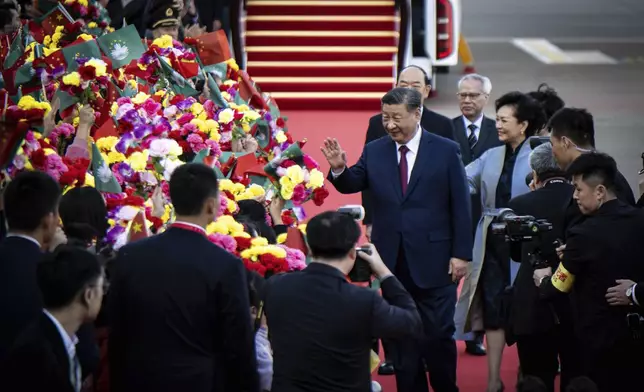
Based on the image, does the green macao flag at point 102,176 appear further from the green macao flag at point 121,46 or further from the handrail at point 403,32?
the handrail at point 403,32

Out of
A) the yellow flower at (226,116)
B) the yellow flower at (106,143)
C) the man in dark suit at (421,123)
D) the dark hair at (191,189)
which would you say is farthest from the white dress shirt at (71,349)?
the man in dark suit at (421,123)

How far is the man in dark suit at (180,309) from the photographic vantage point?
4.26 meters

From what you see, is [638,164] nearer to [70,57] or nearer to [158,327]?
[70,57]

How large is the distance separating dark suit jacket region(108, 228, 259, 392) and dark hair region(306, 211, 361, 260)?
27 centimetres

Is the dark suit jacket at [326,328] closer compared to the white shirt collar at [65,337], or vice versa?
the white shirt collar at [65,337]

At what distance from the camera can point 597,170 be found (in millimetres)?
5344

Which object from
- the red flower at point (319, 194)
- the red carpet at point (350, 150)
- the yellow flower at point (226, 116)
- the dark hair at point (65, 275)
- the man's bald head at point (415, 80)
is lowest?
the red carpet at point (350, 150)

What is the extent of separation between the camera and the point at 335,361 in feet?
14.1

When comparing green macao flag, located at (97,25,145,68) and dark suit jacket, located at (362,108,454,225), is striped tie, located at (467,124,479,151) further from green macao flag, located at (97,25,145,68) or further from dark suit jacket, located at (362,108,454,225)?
green macao flag, located at (97,25,145,68)

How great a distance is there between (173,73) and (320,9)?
8700 millimetres

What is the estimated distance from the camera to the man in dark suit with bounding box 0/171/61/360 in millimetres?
4242

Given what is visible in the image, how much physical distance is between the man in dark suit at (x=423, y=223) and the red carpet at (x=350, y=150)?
640 mm

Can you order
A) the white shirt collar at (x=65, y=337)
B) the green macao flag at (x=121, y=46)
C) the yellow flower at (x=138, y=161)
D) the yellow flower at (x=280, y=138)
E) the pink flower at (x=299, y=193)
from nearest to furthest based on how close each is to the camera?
the white shirt collar at (x=65, y=337), the yellow flower at (x=138, y=161), the pink flower at (x=299, y=193), the green macao flag at (x=121, y=46), the yellow flower at (x=280, y=138)

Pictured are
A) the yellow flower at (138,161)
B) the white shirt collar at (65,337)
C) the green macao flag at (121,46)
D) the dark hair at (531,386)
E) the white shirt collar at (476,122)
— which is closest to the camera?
the white shirt collar at (65,337)
